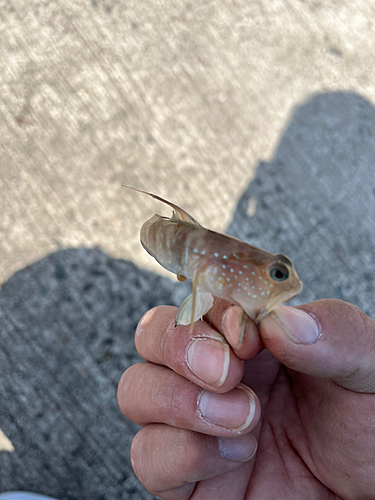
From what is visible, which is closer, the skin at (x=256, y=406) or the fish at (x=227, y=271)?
the fish at (x=227, y=271)

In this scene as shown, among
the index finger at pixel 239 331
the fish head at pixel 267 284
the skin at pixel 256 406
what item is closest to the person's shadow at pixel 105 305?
the skin at pixel 256 406

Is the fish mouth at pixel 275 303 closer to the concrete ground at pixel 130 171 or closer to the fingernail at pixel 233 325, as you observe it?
the fingernail at pixel 233 325

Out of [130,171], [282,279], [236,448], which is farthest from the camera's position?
[130,171]

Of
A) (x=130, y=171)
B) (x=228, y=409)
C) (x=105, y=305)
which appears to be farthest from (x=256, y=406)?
(x=130, y=171)

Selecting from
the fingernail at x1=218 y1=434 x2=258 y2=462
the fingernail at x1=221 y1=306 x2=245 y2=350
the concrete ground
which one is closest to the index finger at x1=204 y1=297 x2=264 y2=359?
the fingernail at x1=221 y1=306 x2=245 y2=350

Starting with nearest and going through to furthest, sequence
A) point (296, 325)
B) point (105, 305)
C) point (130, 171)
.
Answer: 1. point (296, 325)
2. point (105, 305)
3. point (130, 171)

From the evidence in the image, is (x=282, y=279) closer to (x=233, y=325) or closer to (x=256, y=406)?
(x=233, y=325)

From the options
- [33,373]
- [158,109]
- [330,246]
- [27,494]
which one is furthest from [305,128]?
[27,494]

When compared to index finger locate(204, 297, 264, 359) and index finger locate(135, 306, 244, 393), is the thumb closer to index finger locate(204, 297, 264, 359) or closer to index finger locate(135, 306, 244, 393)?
index finger locate(204, 297, 264, 359)
